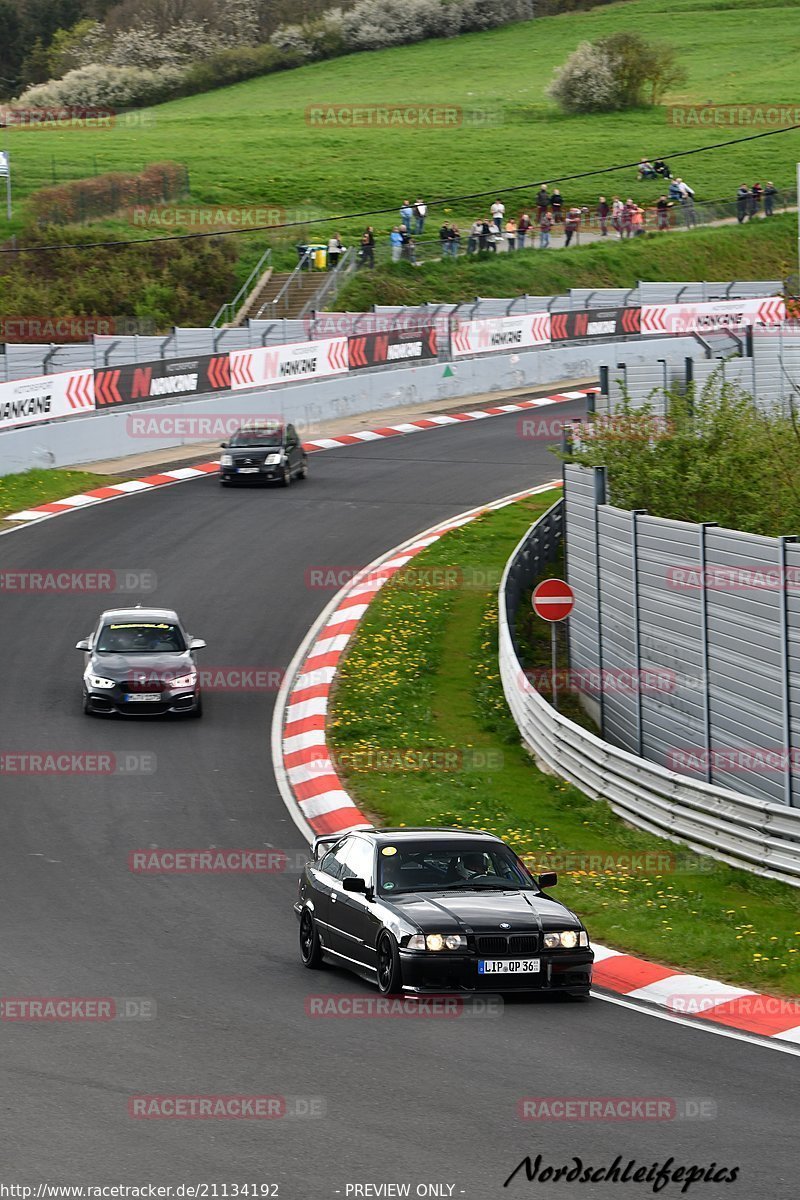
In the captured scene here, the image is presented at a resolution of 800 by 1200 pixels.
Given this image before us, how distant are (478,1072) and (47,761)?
1096 centimetres

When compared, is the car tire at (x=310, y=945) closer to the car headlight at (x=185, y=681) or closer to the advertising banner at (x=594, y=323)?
the car headlight at (x=185, y=681)

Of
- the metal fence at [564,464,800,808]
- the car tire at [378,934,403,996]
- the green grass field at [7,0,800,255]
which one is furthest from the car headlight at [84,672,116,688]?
the green grass field at [7,0,800,255]

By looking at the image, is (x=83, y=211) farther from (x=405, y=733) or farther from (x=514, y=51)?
(x=514, y=51)

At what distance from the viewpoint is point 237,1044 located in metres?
10.5

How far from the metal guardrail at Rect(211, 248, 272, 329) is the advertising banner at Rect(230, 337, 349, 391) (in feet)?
38.0

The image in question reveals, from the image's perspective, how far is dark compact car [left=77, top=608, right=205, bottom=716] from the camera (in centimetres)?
2175

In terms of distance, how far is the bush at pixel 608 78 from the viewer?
94312 millimetres

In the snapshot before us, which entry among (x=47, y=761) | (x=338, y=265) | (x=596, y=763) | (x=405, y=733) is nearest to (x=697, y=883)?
(x=596, y=763)

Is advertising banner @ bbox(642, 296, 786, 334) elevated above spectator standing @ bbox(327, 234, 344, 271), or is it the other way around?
spectator standing @ bbox(327, 234, 344, 271)

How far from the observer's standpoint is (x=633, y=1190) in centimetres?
800

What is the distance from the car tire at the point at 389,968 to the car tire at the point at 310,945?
3.22ft

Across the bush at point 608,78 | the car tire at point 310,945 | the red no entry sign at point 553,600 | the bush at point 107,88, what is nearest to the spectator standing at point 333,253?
the red no entry sign at point 553,600

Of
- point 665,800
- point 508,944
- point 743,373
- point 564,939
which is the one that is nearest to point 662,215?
point 743,373

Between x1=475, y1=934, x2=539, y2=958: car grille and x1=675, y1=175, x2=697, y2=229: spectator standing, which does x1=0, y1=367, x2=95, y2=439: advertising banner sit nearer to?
x1=475, y1=934, x2=539, y2=958: car grille
